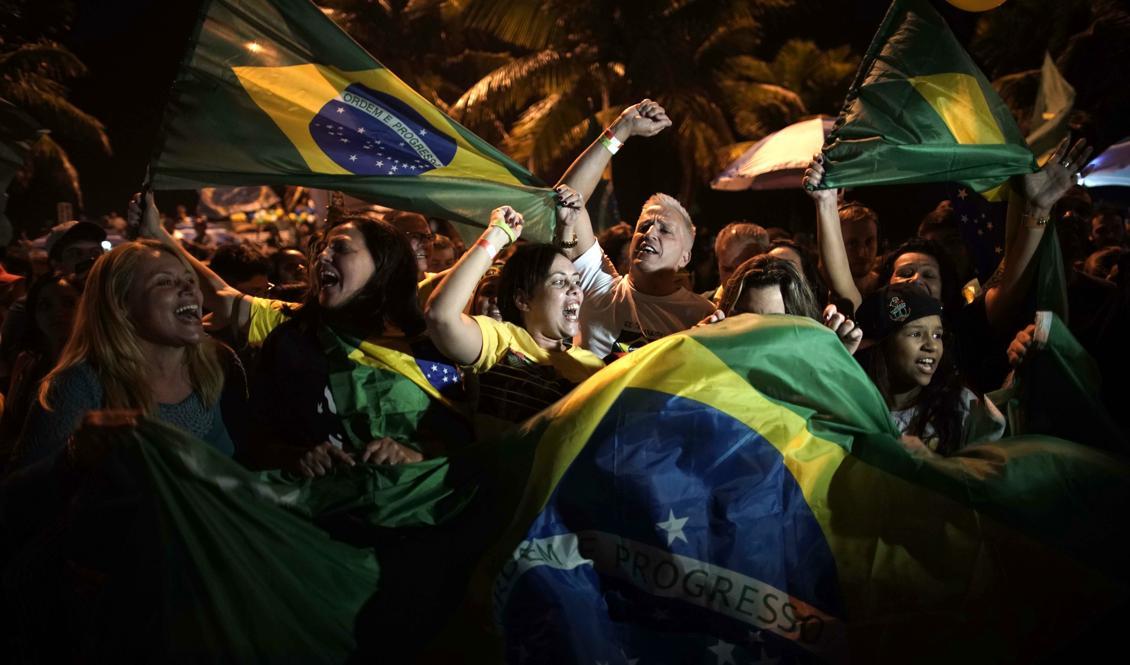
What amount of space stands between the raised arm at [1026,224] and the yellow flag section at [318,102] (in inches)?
93.2

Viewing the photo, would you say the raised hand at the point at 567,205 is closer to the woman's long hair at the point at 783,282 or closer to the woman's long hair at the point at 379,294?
the woman's long hair at the point at 379,294

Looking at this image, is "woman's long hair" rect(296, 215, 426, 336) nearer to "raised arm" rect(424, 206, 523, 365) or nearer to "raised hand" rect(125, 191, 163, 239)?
"raised arm" rect(424, 206, 523, 365)

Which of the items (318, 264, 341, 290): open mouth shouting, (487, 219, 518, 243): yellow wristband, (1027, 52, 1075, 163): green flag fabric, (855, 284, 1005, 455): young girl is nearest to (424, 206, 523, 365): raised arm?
(487, 219, 518, 243): yellow wristband

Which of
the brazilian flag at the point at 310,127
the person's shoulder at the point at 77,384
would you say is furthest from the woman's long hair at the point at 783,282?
the person's shoulder at the point at 77,384

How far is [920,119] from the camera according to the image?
487 cm

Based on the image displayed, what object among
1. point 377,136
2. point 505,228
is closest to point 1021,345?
point 505,228

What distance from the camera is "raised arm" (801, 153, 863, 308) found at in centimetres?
495

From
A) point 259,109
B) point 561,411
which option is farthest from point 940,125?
point 259,109

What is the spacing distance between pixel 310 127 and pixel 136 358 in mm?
1456

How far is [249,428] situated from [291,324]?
Result: 1.57ft

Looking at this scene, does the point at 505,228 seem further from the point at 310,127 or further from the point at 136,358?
the point at 136,358

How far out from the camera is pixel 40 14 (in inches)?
1136

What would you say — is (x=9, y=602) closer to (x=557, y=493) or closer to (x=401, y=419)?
(x=401, y=419)

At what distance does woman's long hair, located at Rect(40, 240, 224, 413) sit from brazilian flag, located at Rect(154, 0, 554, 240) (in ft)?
2.55
